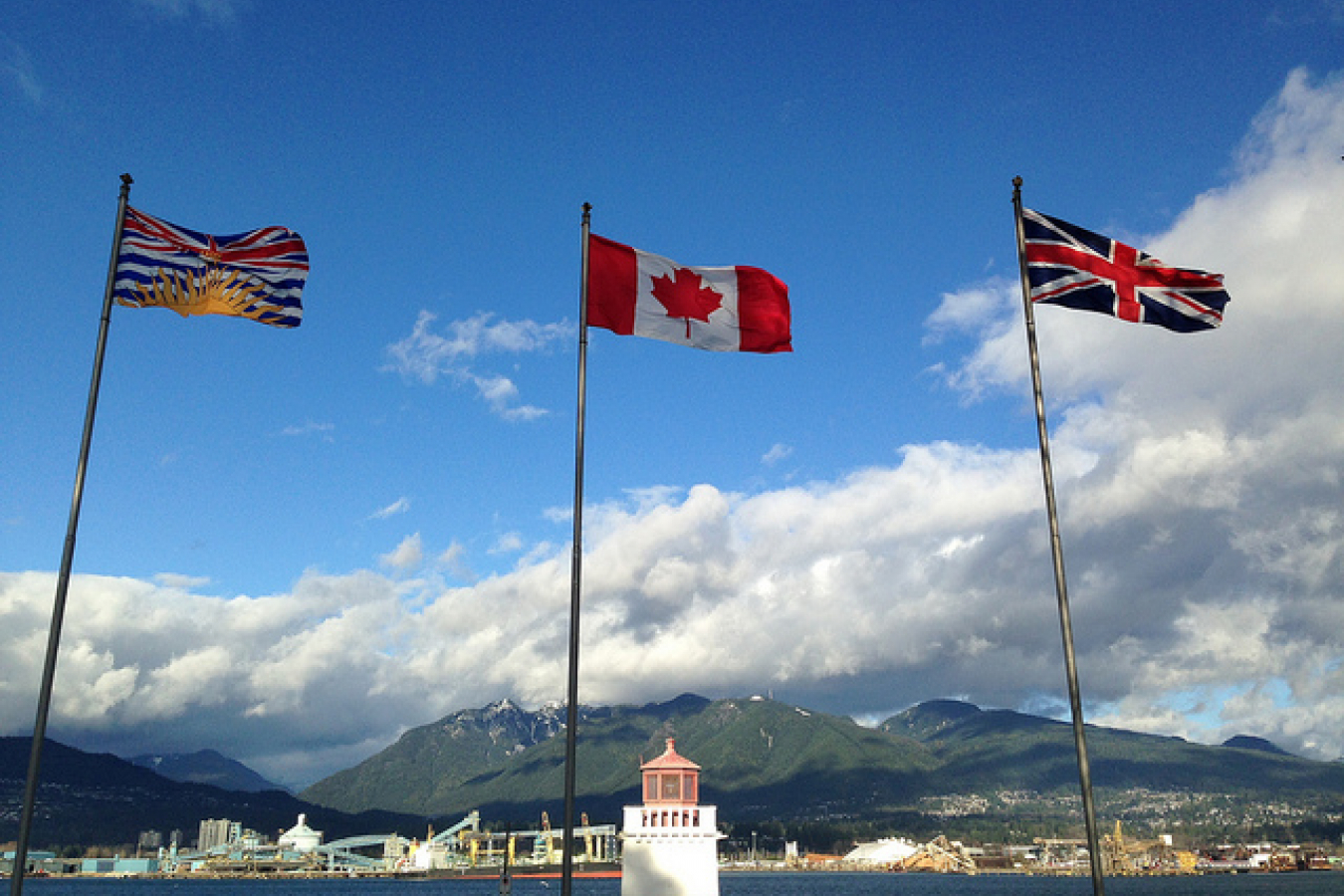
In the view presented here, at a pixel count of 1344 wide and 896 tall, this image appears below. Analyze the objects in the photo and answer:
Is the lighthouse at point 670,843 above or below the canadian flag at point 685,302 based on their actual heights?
below

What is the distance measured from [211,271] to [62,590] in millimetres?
8342

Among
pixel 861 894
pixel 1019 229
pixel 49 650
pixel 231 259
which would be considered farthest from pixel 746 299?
pixel 861 894

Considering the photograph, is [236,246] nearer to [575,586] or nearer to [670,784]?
[575,586]

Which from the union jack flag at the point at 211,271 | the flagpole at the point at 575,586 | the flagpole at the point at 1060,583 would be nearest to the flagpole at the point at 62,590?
the union jack flag at the point at 211,271

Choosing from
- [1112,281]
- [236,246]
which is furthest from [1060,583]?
[236,246]

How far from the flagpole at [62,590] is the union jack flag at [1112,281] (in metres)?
21.9

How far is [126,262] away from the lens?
24938 mm

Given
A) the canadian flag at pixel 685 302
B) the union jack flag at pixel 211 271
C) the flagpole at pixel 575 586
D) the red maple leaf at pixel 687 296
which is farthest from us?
the red maple leaf at pixel 687 296

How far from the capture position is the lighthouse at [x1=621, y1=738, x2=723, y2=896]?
3878 centimetres

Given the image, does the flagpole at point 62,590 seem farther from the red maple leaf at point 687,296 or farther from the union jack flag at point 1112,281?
the union jack flag at point 1112,281


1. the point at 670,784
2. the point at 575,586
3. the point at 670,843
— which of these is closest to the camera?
the point at 575,586

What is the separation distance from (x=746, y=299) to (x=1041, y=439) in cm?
789

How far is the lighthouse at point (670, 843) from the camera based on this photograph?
127 ft

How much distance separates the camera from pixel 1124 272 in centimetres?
2583
